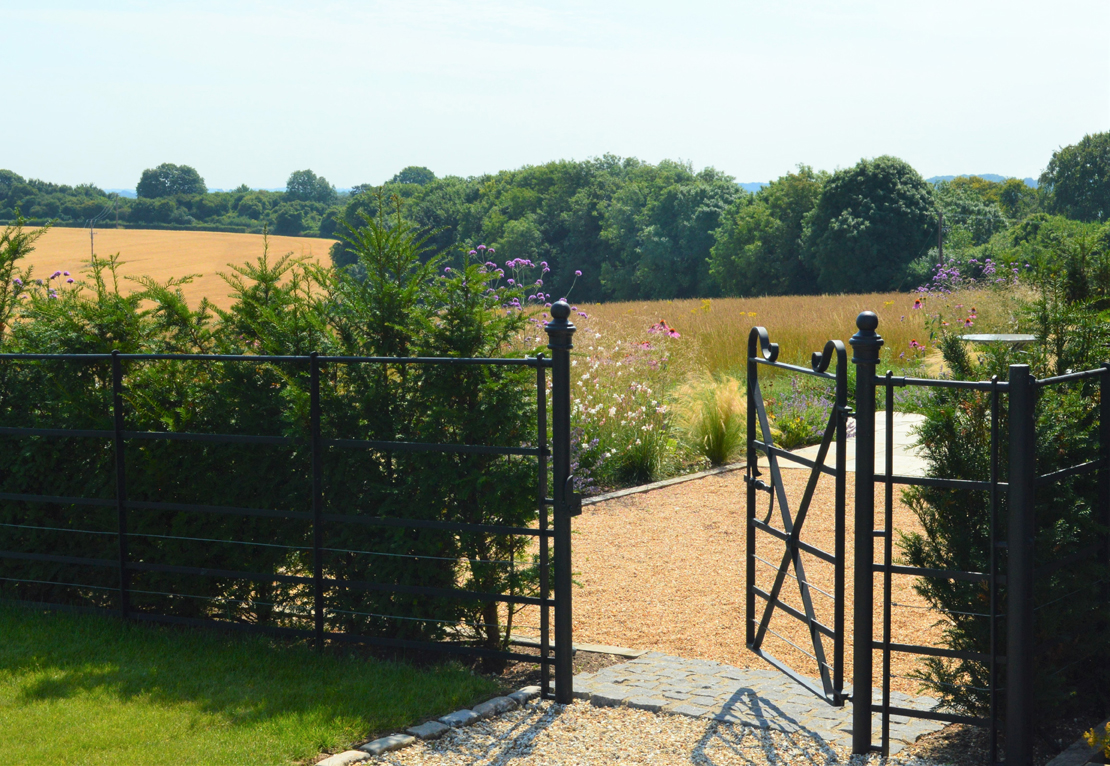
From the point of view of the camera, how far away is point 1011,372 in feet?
11.8

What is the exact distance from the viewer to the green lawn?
3830mm

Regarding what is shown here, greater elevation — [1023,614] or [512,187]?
[512,187]

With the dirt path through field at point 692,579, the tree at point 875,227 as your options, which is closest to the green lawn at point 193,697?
the dirt path through field at point 692,579

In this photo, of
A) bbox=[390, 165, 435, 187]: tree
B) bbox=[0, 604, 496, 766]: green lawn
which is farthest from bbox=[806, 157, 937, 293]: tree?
bbox=[390, 165, 435, 187]: tree

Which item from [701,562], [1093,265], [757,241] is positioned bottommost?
[701,562]

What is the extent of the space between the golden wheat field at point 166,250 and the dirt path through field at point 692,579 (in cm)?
3036

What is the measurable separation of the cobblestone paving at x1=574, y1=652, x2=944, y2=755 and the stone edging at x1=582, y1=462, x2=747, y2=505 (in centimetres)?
401

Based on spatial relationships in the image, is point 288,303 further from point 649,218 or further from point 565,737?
point 649,218

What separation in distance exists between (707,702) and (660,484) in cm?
524

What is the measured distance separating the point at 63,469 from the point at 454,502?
9.17 feet

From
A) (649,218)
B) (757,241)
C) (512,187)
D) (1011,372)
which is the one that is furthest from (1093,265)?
(512,187)

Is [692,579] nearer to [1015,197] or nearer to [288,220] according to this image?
[288,220]

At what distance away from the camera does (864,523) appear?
3.91 metres

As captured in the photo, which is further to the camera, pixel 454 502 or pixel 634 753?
pixel 454 502
